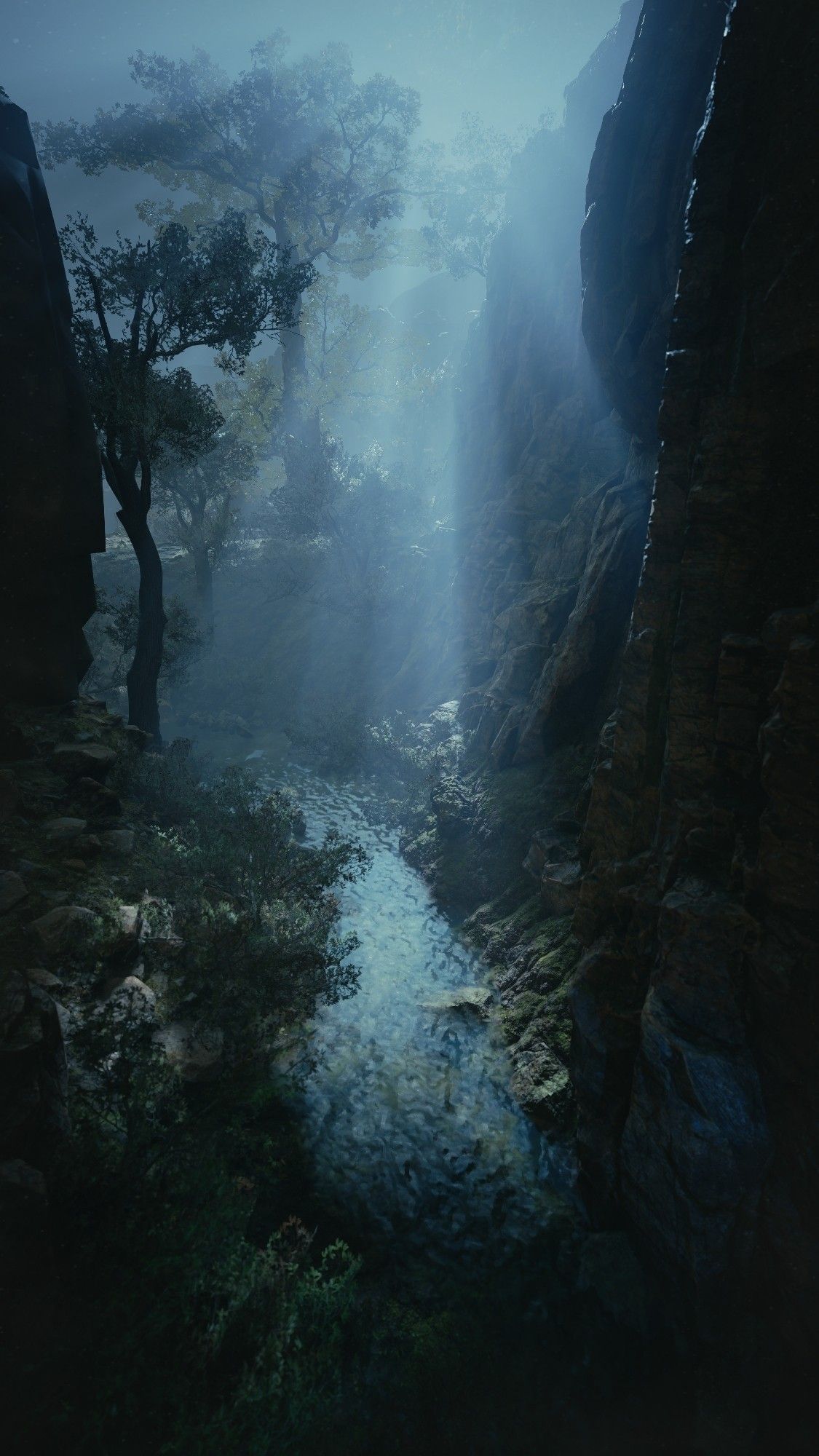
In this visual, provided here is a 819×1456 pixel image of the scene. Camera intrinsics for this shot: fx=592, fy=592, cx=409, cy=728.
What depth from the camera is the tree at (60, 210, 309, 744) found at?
63.6 ft

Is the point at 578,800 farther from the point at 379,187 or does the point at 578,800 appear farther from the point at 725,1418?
the point at 379,187

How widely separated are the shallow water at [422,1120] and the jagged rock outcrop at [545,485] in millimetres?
9305

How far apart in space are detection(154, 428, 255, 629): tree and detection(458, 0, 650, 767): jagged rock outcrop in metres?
16.4

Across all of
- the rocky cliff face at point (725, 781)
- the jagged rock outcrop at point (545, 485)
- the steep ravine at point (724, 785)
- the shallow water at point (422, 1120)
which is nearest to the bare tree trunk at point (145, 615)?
the shallow water at point (422, 1120)

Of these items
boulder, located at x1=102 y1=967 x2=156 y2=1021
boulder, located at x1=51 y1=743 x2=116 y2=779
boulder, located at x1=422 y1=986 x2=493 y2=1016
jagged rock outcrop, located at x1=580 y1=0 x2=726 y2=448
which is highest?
jagged rock outcrop, located at x1=580 y1=0 x2=726 y2=448

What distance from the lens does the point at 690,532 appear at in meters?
9.16

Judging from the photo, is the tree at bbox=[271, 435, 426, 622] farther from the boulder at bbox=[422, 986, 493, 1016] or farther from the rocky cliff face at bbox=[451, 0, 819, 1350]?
the boulder at bbox=[422, 986, 493, 1016]

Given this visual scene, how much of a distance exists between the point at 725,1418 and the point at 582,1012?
470 cm

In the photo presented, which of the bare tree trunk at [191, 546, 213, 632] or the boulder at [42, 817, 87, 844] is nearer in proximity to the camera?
the boulder at [42, 817, 87, 844]

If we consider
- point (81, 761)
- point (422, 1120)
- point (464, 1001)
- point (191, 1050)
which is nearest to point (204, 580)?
point (81, 761)

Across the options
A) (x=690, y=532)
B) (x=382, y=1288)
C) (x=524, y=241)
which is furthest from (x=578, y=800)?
(x=524, y=241)

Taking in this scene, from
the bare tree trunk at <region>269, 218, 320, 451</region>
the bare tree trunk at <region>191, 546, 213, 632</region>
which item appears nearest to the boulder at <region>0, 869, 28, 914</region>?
the bare tree trunk at <region>191, 546, 213, 632</region>

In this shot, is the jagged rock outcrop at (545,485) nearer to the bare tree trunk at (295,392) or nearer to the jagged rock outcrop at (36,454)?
the bare tree trunk at (295,392)

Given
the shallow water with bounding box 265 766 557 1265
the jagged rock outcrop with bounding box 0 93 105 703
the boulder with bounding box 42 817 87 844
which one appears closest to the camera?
the jagged rock outcrop with bounding box 0 93 105 703
